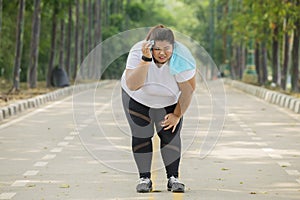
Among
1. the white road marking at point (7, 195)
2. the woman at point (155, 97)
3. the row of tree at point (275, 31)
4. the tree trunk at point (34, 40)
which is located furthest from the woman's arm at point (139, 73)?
the tree trunk at point (34, 40)

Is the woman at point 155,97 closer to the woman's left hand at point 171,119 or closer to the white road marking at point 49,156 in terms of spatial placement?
the woman's left hand at point 171,119

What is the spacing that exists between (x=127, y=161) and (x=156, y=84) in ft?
12.3

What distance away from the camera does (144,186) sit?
33.6 ft

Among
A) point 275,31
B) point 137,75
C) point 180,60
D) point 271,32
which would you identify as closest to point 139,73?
point 137,75

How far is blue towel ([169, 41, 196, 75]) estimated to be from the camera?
9.81 meters

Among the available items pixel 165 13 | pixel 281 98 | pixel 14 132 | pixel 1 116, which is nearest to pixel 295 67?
pixel 281 98

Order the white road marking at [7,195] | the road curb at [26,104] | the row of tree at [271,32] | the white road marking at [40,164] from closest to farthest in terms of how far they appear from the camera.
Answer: the white road marking at [7,195], the white road marking at [40,164], the road curb at [26,104], the row of tree at [271,32]

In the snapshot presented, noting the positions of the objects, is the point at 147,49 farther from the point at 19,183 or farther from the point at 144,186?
the point at 19,183

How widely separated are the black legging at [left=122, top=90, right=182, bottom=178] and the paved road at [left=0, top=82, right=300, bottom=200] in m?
0.32

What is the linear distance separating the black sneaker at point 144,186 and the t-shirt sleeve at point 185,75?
1.15 meters

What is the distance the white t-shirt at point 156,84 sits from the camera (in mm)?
9812

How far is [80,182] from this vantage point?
11.3m

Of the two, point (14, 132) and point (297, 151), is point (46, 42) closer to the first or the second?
point (14, 132)

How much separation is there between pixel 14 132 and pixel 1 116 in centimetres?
400
